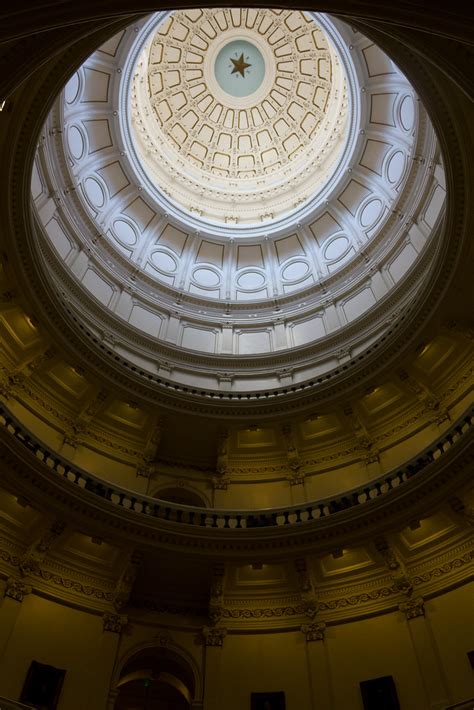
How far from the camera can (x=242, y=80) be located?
2992cm

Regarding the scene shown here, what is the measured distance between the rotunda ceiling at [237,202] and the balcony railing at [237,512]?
427 centimetres

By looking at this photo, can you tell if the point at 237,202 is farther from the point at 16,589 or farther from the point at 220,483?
the point at 16,589

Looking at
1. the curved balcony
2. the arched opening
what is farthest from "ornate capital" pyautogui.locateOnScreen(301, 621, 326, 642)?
the arched opening

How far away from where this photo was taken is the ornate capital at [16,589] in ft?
39.8

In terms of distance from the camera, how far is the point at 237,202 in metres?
29.1

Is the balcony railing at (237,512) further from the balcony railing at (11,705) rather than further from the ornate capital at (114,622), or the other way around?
the balcony railing at (11,705)

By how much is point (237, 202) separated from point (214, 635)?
22120 millimetres

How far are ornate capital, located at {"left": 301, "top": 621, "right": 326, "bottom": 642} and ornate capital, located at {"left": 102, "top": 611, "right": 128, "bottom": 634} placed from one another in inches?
175

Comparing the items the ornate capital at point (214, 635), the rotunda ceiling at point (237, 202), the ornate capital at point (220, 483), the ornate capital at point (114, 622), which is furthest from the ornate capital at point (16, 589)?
the rotunda ceiling at point (237, 202)

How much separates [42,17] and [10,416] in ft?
31.9

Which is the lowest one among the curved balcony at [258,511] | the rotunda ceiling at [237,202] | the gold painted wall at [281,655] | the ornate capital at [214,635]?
the gold painted wall at [281,655]

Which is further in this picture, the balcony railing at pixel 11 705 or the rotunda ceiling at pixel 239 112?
the rotunda ceiling at pixel 239 112

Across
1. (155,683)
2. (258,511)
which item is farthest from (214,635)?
(155,683)

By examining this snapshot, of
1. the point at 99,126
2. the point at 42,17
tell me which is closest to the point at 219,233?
the point at 99,126
